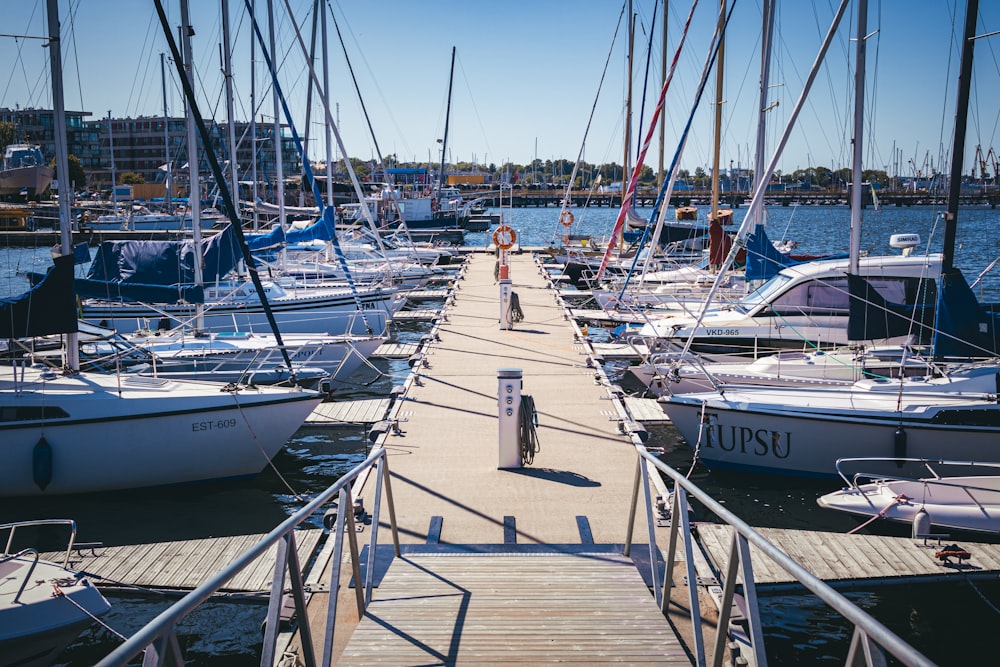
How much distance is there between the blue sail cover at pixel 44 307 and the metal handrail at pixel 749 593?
8655 mm

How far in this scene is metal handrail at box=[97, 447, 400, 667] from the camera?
10.1 feet

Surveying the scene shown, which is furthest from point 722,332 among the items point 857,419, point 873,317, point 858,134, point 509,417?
point 509,417

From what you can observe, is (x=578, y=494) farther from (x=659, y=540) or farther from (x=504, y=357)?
(x=504, y=357)

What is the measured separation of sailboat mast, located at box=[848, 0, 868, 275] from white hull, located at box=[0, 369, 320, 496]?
9.16 m

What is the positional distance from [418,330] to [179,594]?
2111cm

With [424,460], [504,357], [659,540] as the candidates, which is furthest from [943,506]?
[504,357]

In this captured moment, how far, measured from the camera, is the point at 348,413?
50.5ft

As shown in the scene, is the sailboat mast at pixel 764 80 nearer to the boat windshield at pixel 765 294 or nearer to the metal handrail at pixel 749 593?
the boat windshield at pixel 765 294

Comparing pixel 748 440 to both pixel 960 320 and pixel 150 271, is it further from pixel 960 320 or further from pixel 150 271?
pixel 150 271

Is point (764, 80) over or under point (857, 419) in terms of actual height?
over

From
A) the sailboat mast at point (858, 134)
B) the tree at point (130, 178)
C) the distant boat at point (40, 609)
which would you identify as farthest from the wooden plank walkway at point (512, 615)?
the tree at point (130, 178)

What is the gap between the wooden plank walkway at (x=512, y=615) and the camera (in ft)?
16.6

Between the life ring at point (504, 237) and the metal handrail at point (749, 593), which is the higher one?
the life ring at point (504, 237)

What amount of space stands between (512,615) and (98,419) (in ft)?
26.8
